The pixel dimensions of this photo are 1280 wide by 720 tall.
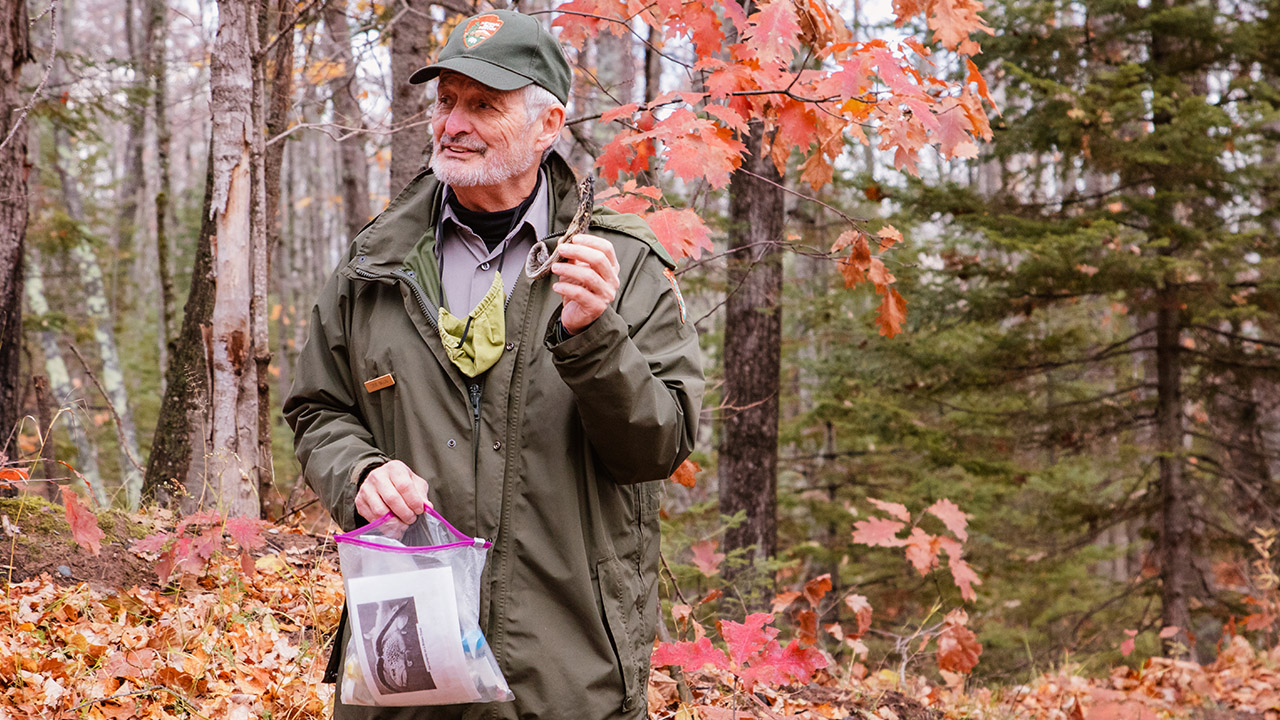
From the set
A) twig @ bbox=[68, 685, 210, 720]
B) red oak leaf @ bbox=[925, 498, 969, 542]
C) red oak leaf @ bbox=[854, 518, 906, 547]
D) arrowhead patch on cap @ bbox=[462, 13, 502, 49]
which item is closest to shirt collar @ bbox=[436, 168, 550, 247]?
arrowhead patch on cap @ bbox=[462, 13, 502, 49]

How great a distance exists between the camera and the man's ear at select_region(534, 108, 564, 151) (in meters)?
2.31

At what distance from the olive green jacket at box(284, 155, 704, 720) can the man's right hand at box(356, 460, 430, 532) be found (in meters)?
0.08

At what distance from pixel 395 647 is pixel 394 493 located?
0.95ft

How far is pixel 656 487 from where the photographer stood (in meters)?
2.12

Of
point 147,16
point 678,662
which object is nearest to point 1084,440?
point 678,662

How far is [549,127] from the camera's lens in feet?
7.74

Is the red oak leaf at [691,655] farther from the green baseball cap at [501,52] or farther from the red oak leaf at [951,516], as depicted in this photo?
the green baseball cap at [501,52]

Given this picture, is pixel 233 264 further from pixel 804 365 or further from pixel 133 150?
pixel 133 150

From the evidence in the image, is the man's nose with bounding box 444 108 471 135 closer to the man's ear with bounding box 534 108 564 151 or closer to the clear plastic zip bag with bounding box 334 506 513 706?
the man's ear with bounding box 534 108 564 151

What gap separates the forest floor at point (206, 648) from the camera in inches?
128

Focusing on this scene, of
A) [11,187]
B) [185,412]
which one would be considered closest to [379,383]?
[185,412]

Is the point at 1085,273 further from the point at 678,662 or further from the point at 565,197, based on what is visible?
the point at 565,197

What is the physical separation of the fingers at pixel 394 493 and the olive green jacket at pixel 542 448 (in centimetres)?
8

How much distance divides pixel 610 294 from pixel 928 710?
3.54 metres
